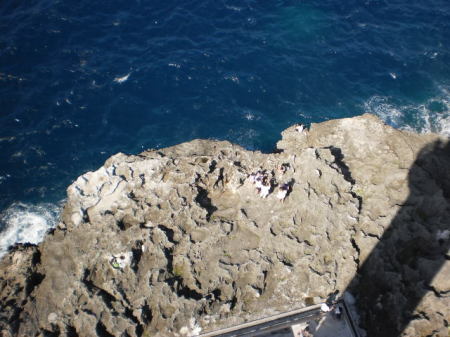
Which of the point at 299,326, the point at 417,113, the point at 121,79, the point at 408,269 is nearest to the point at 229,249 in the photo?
the point at 299,326

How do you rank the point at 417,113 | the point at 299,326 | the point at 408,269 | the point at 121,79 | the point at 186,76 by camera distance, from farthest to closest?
1. the point at 186,76
2. the point at 121,79
3. the point at 417,113
4. the point at 408,269
5. the point at 299,326

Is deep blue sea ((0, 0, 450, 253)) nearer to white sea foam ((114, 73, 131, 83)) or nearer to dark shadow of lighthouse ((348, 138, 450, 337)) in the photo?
A: white sea foam ((114, 73, 131, 83))

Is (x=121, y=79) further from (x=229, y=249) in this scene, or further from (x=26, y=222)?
(x=229, y=249)

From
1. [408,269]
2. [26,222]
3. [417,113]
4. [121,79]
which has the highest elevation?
[121,79]

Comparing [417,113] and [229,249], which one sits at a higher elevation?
[229,249]

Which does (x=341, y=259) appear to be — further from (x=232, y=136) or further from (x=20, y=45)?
(x=20, y=45)

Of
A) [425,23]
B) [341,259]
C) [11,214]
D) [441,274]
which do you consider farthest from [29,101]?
[425,23]

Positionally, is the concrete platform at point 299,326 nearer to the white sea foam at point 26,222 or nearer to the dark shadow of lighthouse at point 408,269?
the dark shadow of lighthouse at point 408,269
